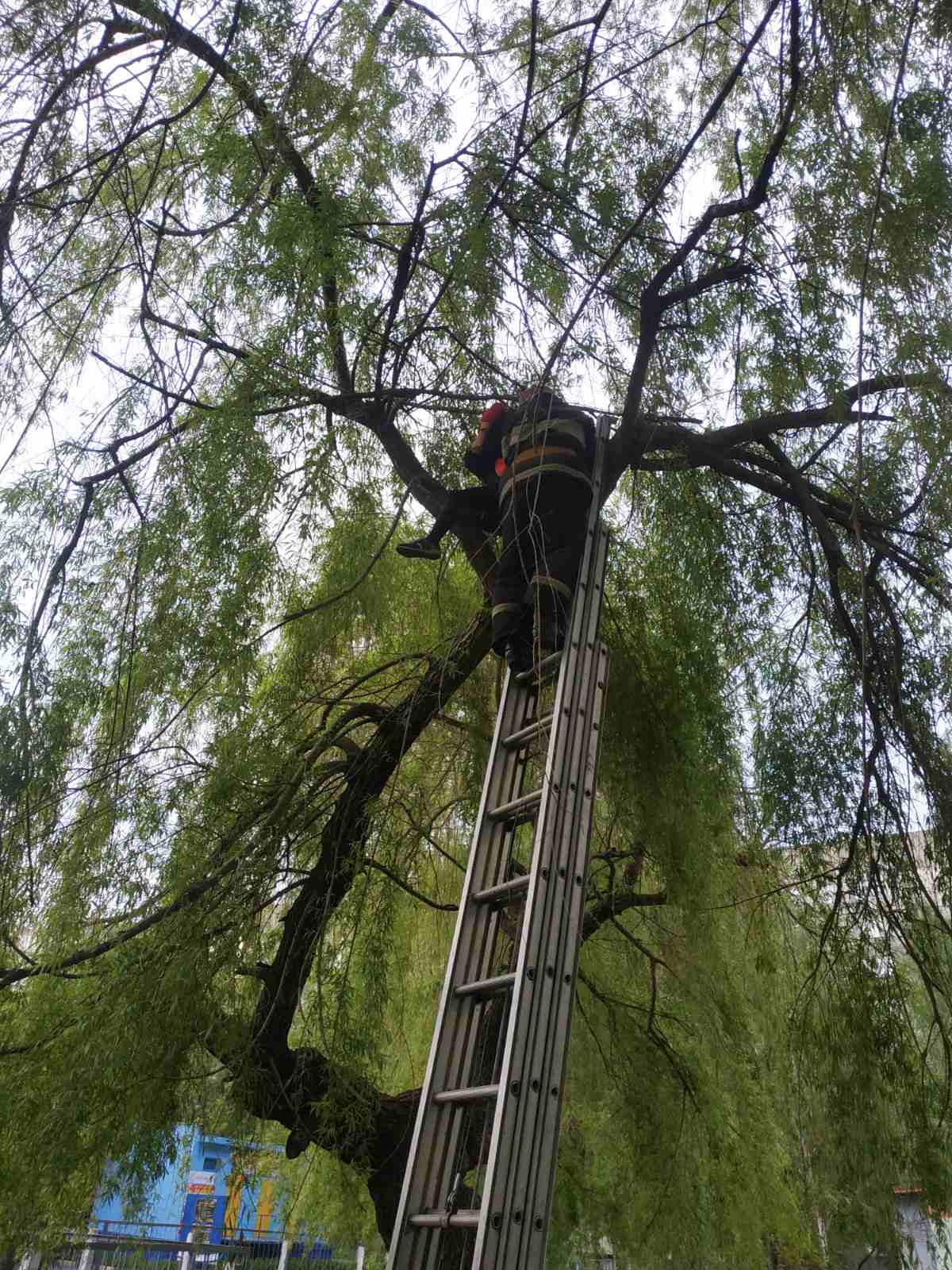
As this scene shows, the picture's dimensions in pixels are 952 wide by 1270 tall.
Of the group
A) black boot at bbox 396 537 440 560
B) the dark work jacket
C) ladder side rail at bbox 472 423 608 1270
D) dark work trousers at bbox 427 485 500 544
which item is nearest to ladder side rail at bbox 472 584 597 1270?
ladder side rail at bbox 472 423 608 1270

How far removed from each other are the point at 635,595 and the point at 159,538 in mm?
1922

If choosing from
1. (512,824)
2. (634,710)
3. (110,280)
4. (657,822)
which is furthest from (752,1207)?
(110,280)

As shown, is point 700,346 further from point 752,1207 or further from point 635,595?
point 752,1207

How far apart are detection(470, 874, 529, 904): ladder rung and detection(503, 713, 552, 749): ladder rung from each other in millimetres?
400

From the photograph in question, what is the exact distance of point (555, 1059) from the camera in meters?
2.00

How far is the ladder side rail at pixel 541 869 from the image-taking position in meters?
1.78

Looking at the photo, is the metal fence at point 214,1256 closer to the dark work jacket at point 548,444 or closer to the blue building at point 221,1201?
the blue building at point 221,1201

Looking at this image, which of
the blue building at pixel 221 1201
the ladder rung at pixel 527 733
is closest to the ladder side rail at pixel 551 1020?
the ladder rung at pixel 527 733

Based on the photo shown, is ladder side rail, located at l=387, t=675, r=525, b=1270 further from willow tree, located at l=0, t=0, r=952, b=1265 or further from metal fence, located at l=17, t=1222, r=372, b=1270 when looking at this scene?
metal fence, located at l=17, t=1222, r=372, b=1270

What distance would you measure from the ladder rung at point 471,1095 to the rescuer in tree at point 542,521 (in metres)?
1.17

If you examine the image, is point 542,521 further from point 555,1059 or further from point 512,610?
point 555,1059

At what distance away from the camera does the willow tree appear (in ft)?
9.00

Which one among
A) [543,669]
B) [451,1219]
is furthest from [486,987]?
[543,669]

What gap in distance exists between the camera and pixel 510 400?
3.49 metres
